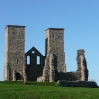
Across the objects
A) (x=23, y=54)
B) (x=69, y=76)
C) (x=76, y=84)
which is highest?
(x=23, y=54)

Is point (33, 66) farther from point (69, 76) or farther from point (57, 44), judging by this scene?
point (69, 76)

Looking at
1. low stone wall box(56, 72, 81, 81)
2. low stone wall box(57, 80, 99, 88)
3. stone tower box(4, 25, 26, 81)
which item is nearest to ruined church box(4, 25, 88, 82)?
stone tower box(4, 25, 26, 81)

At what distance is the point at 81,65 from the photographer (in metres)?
74.3

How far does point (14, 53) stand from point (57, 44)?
9406 millimetres

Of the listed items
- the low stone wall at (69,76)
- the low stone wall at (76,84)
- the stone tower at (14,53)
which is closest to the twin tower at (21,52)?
the stone tower at (14,53)

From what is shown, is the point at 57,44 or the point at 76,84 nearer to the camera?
the point at 76,84

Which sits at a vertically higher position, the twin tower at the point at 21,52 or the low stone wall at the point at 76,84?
the twin tower at the point at 21,52

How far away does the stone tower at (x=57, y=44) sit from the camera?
88062 mm

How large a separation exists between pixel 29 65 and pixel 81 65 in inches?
645

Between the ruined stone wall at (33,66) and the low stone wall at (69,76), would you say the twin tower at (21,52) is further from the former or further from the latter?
the low stone wall at (69,76)

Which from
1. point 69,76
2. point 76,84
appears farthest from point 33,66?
point 76,84

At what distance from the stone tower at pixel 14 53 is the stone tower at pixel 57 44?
549 cm

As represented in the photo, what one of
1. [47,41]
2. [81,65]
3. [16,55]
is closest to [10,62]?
[16,55]

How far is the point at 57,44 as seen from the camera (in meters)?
89.2
